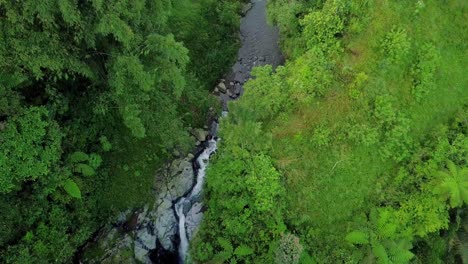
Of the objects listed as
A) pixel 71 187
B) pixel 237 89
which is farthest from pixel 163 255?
pixel 237 89

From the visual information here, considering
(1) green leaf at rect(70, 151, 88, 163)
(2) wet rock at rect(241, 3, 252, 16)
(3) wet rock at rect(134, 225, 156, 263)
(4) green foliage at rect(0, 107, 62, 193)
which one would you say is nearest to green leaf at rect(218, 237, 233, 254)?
(3) wet rock at rect(134, 225, 156, 263)

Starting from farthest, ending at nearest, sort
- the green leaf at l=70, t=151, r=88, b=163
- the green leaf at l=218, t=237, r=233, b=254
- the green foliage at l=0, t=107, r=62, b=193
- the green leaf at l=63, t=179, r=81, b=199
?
the green leaf at l=70, t=151, r=88, b=163, the green leaf at l=218, t=237, r=233, b=254, the green leaf at l=63, t=179, r=81, b=199, the green foliage at l=0, t=107, r=62, b=193

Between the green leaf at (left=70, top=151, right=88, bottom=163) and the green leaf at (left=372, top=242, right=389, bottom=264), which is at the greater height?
the green leaf at (left=70, top=151, right=88, bottom=163)

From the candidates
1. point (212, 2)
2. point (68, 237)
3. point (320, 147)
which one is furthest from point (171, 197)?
point (212, 2)

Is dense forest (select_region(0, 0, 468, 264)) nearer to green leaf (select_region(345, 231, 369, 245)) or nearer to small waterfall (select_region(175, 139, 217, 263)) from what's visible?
green leaf (select_region(345, 231, 369, 245))

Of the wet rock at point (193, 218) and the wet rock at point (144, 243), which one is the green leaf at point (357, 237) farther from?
the wet rock at point (144, 243)

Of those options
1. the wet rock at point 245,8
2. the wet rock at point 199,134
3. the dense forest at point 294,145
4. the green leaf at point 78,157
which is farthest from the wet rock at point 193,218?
the wet rock at point 245,8

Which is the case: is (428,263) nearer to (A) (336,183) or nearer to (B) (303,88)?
(A) (336,183)
